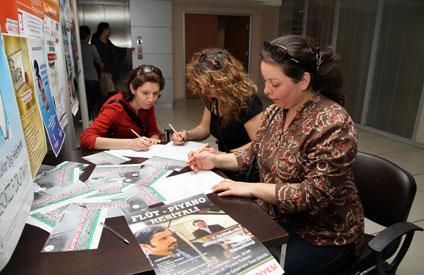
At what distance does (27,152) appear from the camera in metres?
0.93

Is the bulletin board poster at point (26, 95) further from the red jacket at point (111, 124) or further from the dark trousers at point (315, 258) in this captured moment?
the dark trousers at point (315, 258)

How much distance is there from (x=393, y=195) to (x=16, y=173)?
1328mm

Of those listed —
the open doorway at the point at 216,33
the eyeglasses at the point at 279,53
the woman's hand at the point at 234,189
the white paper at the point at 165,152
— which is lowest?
the white paper at the point at 165,152

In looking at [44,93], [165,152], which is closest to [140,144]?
[165,152]

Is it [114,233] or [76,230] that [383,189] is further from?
[76,230]

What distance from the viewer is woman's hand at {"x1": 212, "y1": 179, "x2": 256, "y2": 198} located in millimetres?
1093

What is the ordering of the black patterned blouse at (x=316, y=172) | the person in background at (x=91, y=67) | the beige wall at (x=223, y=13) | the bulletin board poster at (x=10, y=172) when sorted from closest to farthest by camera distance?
the bulletin board poster at (x=10, y=172) < the black patterned blouse at (x=316, y=172) < the person in background at (x=91, y=67) < the beige wall at (x=223, y=13)

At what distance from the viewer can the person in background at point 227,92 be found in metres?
1.69

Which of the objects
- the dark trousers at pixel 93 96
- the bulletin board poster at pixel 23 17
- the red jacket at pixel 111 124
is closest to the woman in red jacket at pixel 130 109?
the red jacket at pixel 111 124

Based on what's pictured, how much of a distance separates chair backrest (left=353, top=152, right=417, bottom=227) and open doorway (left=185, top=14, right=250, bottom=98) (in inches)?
235

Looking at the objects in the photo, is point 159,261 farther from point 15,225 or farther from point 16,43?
Result: point 16,43

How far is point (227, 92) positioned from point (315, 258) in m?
0.95

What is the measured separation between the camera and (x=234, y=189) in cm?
110

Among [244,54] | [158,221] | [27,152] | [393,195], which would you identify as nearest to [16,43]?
[27,152]
